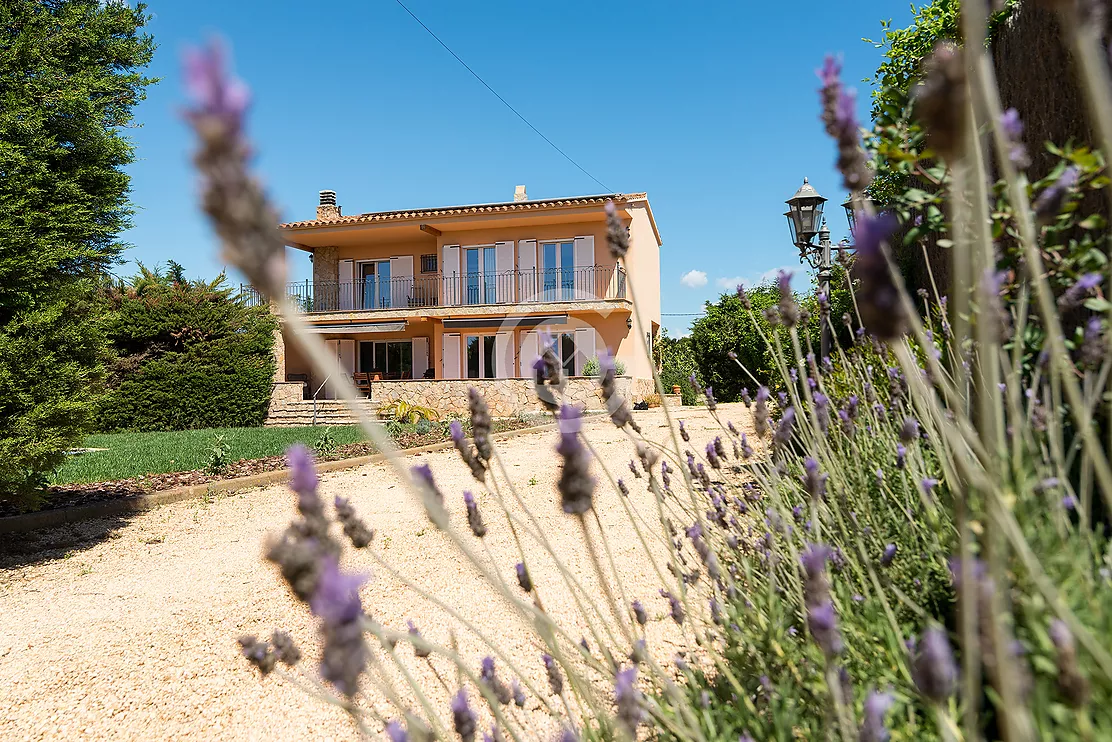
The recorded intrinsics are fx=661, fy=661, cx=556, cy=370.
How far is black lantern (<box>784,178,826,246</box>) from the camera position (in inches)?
277

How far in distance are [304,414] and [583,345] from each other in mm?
8456

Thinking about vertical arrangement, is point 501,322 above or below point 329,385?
above

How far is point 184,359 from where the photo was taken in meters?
16.8

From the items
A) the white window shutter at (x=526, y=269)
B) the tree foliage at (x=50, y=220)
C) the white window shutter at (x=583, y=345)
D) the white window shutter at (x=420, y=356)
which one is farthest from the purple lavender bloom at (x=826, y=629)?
the white window shutter at (x=420, y=356)

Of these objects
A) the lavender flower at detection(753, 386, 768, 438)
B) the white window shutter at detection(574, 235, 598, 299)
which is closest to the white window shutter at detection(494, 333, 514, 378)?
the white window shutter at detection(574, 235, 598, 299)

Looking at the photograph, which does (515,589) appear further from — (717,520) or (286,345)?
(286,345)

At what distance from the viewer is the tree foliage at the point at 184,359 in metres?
16.3

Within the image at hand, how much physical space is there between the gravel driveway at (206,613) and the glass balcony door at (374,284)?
17069mm

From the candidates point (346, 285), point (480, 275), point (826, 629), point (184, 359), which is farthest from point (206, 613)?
point (346, 285)

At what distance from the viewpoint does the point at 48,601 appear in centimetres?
407

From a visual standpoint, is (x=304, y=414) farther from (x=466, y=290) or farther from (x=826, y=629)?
(x=826, y=629)

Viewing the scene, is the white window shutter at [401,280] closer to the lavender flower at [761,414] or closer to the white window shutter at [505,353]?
the white window shutter at [505,353]

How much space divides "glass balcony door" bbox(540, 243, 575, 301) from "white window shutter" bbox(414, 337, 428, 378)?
4.91m

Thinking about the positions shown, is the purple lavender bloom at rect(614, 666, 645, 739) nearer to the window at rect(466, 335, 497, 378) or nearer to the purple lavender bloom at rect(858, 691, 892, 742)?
the purple lavender bloom at rect(858, 691, 892, 742)
